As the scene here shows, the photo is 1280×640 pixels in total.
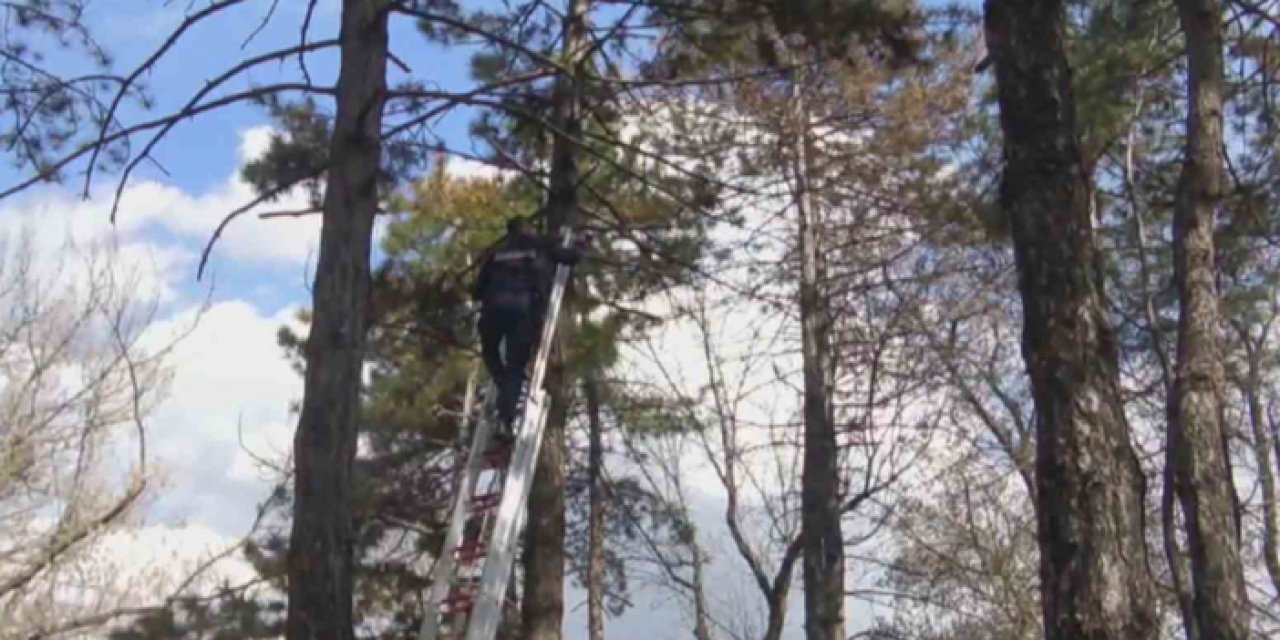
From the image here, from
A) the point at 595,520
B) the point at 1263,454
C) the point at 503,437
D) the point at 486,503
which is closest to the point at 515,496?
the point at 486,503

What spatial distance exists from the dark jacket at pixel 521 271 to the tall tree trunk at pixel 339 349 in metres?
1.79

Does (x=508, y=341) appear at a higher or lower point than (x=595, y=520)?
lower

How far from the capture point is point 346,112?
6.31 m

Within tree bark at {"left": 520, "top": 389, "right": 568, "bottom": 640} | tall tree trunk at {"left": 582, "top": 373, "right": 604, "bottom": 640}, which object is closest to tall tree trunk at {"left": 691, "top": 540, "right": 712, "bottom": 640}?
tall tree trunk at {"left": 582, "top": 373, "right": 604, "bottom": 640}

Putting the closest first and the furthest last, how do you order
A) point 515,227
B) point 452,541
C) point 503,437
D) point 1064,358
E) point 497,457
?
point 1064,358 < point 452,541 < point 497,457 < point 503,437 < point 515,227

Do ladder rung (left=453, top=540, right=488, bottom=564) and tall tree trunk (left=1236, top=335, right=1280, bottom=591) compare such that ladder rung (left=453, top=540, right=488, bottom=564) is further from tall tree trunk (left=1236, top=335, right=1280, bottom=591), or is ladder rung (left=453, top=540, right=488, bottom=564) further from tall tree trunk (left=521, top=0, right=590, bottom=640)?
tall tree trunk (left=1236, top=335, right=1280, bottom=591)

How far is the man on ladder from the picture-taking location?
25.7 feet

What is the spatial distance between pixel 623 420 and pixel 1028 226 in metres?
14.1

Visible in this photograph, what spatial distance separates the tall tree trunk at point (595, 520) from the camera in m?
18.4

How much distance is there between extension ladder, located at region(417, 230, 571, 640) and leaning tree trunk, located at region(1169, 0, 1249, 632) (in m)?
3.61

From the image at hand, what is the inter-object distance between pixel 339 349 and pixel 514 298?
211 centimetres

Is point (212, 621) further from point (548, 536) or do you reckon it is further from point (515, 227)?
point (515, 227)

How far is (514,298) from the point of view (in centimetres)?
791

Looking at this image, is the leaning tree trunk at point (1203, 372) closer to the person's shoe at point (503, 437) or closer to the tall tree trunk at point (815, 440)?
the person's shoe at point (503, 437)
